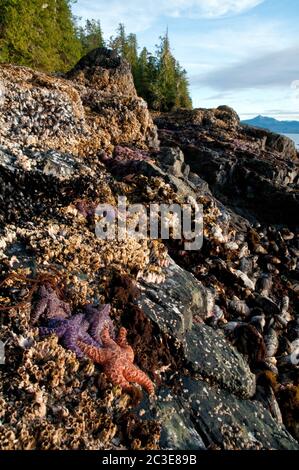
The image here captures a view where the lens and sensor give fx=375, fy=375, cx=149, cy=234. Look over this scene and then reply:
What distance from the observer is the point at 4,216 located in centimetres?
875

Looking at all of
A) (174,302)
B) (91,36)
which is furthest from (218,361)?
(91,36)

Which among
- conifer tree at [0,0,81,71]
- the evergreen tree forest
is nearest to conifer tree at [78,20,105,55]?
the evergreen tree forest

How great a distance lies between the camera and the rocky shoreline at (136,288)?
5.73 metres

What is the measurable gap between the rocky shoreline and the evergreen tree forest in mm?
16541

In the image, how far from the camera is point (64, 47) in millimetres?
49750

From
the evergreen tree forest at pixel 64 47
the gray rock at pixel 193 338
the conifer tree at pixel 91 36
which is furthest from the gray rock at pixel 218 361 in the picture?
the conifer tree at pixel 91 36

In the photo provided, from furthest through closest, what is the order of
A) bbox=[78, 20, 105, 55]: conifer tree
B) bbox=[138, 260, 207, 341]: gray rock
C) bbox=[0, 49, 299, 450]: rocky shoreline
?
bbox=[78, 20, 105, 55]: conifer tree < bbox=[138, 260, 207, 341]: gray rock < bbox=[0, 49, 299, 450]: rocky shoreline

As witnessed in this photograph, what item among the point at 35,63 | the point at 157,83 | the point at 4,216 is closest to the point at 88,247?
the point at 4,216

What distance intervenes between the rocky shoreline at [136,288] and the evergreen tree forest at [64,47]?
16.5 metres

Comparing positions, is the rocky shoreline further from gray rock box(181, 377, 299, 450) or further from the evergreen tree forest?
the evergreen tree forest

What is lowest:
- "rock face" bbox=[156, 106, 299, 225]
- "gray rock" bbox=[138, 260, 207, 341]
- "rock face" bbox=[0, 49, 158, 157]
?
"gray rock" bbox=[138, 260, 207, 341]

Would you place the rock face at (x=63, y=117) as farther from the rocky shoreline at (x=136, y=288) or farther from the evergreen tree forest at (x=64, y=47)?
the evergreen tree forest at (x=64, y=47)

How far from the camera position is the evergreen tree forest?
2917cm

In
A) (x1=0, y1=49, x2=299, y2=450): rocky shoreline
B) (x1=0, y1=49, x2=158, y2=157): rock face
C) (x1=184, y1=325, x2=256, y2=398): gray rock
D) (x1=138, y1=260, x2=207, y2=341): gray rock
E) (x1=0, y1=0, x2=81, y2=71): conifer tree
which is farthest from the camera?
(x1=0, y1=0, x2=81, y2=71): conifer tree
